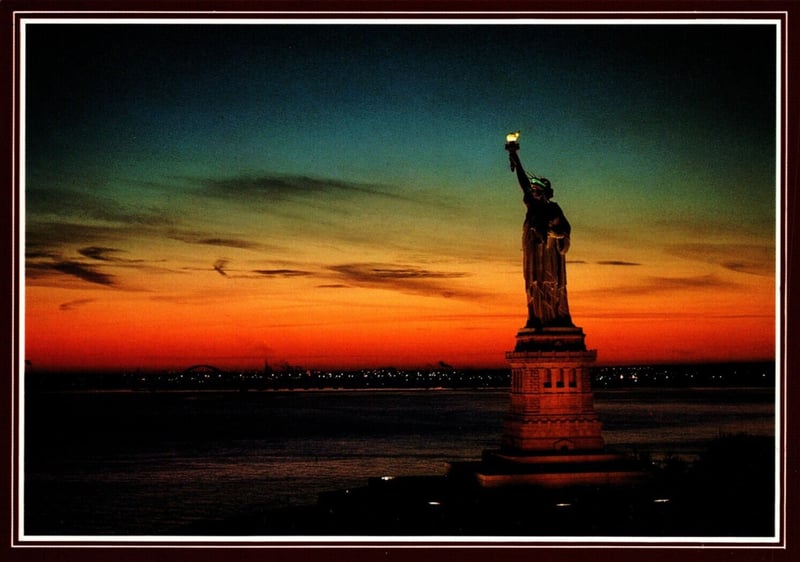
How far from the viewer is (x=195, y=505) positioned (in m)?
52.2

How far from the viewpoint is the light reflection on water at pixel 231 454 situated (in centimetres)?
5259

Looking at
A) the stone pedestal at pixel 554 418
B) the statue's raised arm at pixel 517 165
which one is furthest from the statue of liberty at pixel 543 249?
the stone pedestal at pixel 554 418

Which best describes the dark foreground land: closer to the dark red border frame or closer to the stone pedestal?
the stone pedestal

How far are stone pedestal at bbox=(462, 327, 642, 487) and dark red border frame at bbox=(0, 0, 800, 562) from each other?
Answer: 854 cm

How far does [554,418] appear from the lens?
987 inches

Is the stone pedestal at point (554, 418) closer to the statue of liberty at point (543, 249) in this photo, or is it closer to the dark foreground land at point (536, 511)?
the statue of liberty at point (543, 249)

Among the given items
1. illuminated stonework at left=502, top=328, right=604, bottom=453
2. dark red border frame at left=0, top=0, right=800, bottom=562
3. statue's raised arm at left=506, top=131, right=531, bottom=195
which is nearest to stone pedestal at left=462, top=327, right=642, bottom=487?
illuminated stonework at left=502, top=328, right=604, bottom=453

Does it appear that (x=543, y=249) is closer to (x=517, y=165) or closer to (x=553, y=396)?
(x=517, y=165)
